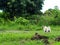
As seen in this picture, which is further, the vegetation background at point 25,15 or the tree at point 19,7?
the tree at point 19,7

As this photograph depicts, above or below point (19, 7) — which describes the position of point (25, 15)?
below

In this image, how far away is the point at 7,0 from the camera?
28.5m

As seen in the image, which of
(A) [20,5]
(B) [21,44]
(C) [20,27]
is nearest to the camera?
(B) [21,44]

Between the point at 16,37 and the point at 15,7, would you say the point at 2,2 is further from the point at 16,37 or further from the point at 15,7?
the point at 16,37

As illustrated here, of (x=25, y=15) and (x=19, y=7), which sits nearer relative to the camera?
(x=19, y=7)

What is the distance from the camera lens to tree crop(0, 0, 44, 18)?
27844 millimetres

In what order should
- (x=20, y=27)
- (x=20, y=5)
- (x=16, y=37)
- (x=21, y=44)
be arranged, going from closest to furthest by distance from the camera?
1. (x=21, y=44)
2. (x=16, y=37)
3. (x=20, y=27)
4. (x=20, y=5)

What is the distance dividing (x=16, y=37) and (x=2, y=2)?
13.2 metres

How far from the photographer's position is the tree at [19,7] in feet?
91.4

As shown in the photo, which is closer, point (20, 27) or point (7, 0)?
point (20, 27)

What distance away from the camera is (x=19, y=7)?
28.0 metres

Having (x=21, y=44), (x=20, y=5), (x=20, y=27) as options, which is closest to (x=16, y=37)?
(x=21, y=44)

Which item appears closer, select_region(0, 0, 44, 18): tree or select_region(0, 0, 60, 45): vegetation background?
select_region(0, 0, 60, 45): vegetation background

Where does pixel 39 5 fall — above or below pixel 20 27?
above
